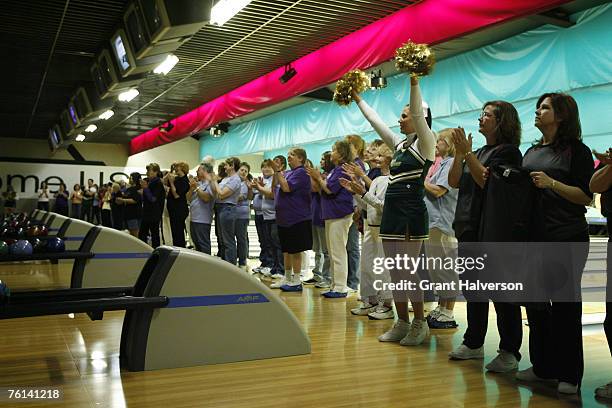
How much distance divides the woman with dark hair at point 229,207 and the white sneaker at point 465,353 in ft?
14.9

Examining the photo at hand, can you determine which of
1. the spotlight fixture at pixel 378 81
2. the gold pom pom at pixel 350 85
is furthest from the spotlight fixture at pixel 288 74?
the gold pom pom at pixel 350 85

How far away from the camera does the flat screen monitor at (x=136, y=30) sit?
243 inches

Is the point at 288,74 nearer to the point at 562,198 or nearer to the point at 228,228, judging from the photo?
the point at 228,228

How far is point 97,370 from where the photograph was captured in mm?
3232

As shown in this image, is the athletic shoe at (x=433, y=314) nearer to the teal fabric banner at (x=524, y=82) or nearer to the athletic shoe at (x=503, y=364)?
the athletic shoe at (x=503, y=364)

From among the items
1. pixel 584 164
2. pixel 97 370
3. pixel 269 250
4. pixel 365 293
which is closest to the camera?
pixel 584 164

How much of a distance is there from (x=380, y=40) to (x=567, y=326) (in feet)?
14.3

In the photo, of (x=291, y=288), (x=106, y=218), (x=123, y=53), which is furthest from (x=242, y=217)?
(x=106, y=218)

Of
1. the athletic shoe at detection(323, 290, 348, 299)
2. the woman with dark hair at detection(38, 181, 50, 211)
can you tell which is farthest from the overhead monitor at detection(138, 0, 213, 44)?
the woman with dark hair at detection(38, 181, 50, 211)

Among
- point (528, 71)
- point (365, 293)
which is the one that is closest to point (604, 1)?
point (528, 71)

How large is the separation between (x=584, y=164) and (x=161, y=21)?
4.11m

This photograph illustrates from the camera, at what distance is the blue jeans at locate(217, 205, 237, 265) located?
785cm

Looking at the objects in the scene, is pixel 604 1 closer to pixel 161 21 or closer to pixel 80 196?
pixel 161 21

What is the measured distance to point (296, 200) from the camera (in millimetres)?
6414
